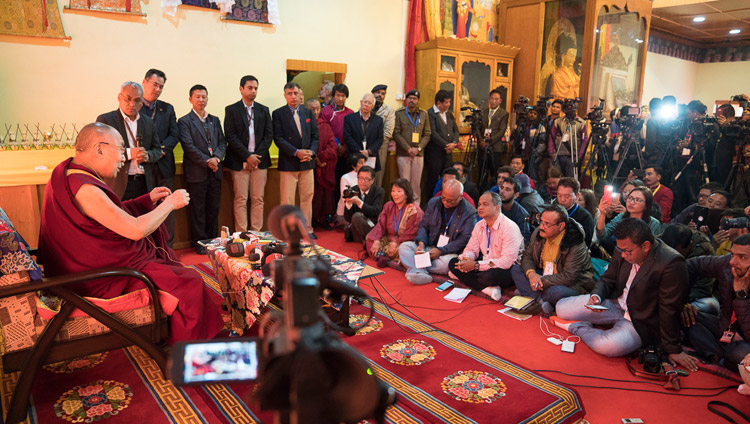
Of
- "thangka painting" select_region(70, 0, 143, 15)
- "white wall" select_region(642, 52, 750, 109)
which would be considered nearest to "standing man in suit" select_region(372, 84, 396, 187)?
"thangka painting" select_region(70, 0, 143, 15)

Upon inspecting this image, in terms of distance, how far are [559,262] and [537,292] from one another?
0.27 m

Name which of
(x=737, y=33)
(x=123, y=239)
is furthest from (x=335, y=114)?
(x=737, y=33)

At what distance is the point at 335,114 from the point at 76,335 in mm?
4299

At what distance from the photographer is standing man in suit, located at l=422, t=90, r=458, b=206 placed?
6.54 m

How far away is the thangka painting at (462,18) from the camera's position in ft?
24.1

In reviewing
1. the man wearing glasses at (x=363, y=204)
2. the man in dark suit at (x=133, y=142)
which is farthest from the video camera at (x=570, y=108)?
the man in dark suit at (x=133, y=142)

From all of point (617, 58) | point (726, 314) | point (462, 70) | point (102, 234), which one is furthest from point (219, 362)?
point (617, 58)

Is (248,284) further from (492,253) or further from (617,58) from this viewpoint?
(617,58)

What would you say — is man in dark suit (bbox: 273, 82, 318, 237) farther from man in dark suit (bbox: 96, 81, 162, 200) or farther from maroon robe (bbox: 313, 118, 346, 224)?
man in dark suit (bbox: 96, 81, 162, 200)

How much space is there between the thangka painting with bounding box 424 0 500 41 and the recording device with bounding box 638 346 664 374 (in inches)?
219

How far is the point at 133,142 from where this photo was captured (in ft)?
14.3

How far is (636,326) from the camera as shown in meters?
2.99

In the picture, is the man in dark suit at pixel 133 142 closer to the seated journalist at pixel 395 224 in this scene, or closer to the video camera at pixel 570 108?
the seated journalist at pixel 395 224

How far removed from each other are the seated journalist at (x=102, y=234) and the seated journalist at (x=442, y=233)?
215cm
